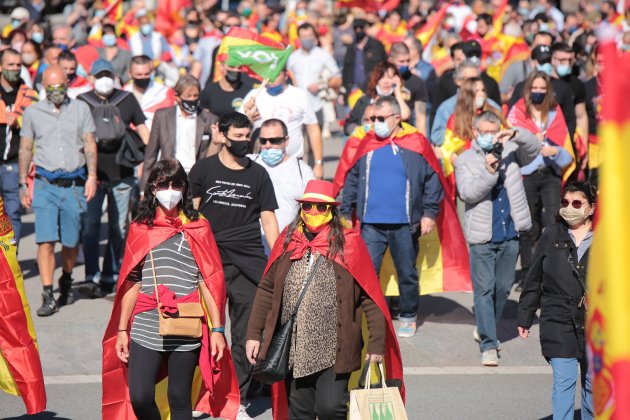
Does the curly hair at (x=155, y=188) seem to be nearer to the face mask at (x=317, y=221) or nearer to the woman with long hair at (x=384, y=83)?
the face mask at (x=317, y=221)

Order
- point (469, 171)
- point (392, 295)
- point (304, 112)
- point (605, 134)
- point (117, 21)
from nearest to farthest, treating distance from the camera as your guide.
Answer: point (605, 134)
point (469, 171)
point (392, 295)
point (304, 112)
point (117, 21)

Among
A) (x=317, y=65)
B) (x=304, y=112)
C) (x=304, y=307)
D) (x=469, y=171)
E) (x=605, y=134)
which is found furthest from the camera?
(x=317, y=65)

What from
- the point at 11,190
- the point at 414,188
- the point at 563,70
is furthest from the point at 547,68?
the point at 11,190

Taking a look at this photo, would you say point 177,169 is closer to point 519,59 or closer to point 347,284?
point 347,284

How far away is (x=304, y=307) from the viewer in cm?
671

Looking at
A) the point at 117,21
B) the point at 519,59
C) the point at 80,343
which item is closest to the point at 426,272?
the point at 80,343

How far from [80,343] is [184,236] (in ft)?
10.6

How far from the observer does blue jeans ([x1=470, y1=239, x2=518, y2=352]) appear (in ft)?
31.7

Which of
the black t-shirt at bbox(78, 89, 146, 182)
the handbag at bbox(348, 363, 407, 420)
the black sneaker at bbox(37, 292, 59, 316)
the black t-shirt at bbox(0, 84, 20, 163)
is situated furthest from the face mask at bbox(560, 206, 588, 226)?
the black t-shirt at bbox(0, 84, 20, 163)

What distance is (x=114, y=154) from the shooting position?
11.3 m

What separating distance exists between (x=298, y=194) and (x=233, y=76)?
2903 millimetres

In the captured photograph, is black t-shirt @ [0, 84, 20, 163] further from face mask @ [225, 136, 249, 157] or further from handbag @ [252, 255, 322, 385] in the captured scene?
handbag @ [252, 255, 322, 385]

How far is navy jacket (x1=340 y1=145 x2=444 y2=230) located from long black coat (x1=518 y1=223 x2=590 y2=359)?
2652 mm

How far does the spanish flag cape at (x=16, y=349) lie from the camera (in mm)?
7445
